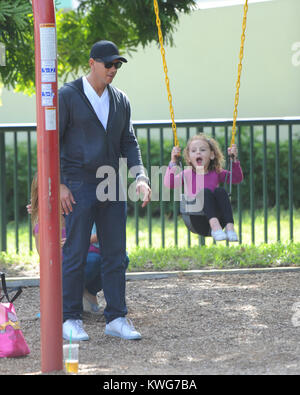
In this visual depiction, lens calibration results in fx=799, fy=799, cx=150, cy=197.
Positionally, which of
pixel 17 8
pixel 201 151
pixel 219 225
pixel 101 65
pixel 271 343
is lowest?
pixel 271 343

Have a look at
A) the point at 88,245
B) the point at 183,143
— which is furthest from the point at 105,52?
the point at 183,143

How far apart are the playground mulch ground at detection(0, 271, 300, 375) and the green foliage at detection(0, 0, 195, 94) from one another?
2.46m

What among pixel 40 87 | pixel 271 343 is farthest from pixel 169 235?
pixel 40 87

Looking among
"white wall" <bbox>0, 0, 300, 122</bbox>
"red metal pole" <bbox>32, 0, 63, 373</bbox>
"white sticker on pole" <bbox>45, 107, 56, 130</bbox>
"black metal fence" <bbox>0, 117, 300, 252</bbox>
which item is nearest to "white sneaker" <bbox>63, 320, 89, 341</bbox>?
"red metal pole" <bbox>32, 0, 63, 373</bbox>

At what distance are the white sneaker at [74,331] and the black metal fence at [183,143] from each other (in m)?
2.84

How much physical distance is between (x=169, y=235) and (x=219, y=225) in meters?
4.24

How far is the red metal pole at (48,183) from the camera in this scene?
4074 mm

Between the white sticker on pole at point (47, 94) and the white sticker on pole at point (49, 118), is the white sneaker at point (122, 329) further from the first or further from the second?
the white sticker on pole at point (47, 94)

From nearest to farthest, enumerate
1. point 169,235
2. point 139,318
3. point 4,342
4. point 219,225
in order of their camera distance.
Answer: point 4,342
point 139,318
point 219,225
point 169,235

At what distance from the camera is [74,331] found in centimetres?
494

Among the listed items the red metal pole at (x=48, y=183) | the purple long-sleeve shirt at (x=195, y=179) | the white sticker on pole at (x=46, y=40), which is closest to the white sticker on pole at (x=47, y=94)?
the red metal pole at (x=48, y=183)

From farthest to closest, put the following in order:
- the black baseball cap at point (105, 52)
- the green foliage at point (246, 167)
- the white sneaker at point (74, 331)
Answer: the green foliage at point (246, 167)
the white sneaker at point (74, 331)
the black baseball cap at point (105, 52)

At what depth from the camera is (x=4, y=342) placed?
453cm

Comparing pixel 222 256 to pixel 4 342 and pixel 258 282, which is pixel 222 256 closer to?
pixel 258 282
